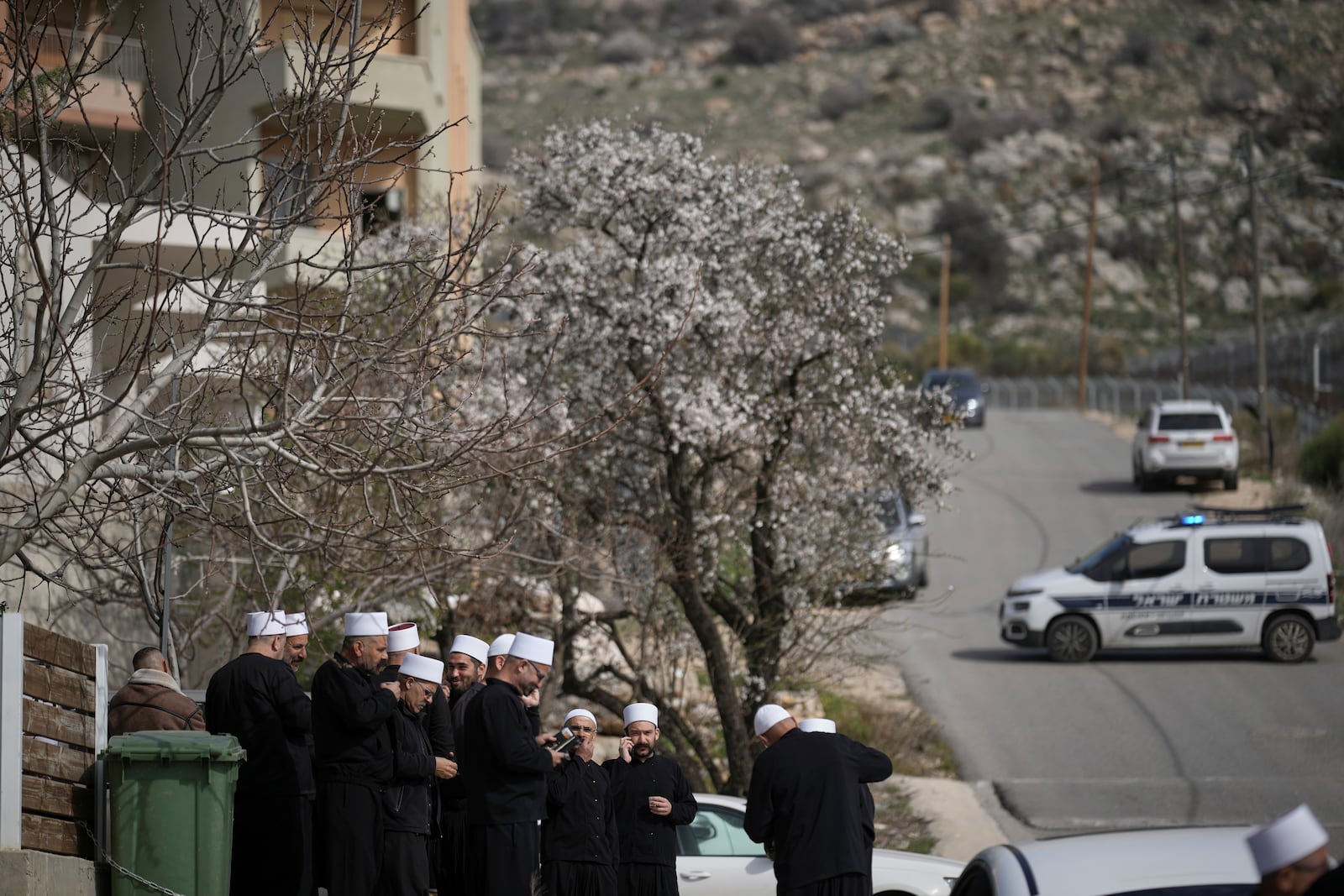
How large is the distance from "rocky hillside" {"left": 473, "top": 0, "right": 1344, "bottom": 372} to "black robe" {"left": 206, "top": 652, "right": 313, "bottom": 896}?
4032 cm

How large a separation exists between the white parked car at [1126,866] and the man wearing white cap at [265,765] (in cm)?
356

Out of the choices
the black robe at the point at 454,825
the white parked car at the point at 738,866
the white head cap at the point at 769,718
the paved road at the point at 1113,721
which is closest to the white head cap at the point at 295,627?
the black robe at the point at 454,825

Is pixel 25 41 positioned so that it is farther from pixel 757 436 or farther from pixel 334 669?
pixel 757 436

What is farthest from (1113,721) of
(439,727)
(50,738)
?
(50,738)

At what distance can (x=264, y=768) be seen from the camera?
8023mm

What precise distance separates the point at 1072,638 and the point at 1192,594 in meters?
1.77

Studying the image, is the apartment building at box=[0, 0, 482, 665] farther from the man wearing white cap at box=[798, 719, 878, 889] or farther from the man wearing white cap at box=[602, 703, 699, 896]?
the man wearing white cap at box=[798, 719, 878, 889]

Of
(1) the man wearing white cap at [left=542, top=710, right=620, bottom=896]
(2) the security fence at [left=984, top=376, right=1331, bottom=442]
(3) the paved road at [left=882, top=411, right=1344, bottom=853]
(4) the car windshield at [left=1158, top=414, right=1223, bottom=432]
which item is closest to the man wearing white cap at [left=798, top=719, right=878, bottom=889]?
(1) the man wearing white cap at [left=542, top=710, right=620, bottom=896]

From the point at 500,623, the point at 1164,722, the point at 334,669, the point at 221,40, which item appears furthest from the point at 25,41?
the point at 1164,722

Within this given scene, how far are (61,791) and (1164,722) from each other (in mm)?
15515

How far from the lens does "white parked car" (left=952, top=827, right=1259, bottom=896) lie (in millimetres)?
5230

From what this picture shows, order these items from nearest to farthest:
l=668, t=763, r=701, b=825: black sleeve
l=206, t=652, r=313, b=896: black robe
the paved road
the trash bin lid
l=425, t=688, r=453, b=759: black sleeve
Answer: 1. the trash bin lid
2. l=206, t=652, r=313, b=896: black robe
3. l=668, t=763, r=701, b=825: black sleeve
4. l=425, t=688, r=453, b=759: black sleeve
5. the paved road

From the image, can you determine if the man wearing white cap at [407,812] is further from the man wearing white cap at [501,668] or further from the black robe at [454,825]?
the man wearing white cap at [501,668]

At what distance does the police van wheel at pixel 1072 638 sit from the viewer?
22984 millimetres
